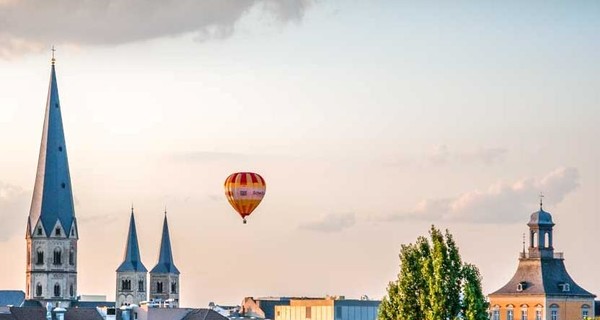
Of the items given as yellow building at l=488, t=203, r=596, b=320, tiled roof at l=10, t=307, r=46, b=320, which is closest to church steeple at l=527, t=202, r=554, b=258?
yellow building at l=488, t=203, r=596, b=320

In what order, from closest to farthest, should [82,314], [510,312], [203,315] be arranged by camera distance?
1. [203,315]
2. [510,312]
3. [82,314]

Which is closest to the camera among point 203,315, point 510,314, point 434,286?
point 434,286

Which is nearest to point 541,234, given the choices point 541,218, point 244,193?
point 541,218

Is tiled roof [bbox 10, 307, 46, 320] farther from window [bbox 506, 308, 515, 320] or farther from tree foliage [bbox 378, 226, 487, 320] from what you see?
tree foliage [bbox 378, 226, 487, 320]

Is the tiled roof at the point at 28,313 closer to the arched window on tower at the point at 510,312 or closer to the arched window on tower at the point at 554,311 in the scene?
the arched window on tower at the point at 510,312

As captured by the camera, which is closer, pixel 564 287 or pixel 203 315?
pixel 203 315

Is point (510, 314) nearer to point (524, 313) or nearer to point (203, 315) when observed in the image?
point (524, 313)

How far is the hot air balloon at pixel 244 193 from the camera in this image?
136 metres

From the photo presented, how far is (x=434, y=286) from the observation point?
97062mm

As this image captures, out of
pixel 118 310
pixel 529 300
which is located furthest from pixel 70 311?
pixel 529 300

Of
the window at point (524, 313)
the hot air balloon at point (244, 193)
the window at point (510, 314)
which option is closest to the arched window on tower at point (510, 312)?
the window at point (510, 314)

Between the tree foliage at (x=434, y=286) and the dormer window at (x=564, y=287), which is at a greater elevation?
the dormer window at (x=564, y=287)

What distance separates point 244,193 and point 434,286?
40.5 meters

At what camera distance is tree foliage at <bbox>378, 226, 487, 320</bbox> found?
9631 centimetres
